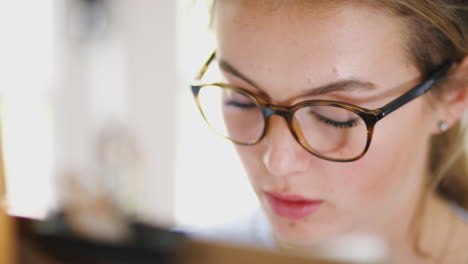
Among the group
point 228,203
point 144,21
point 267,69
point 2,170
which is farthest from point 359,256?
point 144,21

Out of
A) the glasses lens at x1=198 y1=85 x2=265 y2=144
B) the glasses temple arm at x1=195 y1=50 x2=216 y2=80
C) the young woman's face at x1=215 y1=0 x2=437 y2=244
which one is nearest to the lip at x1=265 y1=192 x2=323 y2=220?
the young woman's face at x1=215 y1=0 x2=437 y2=244

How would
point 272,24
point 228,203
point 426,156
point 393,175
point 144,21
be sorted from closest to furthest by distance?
point 272,24 < point 393,175 < point 426,156 < point 228,203 < point 144,21

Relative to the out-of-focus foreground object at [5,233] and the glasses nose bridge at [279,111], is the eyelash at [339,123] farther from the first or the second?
the out-of-focus foreground object at [5,233]

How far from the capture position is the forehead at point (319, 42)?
1.97 feet

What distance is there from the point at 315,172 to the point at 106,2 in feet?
9.17

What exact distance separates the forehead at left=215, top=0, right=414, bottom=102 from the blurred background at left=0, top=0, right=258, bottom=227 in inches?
84.2

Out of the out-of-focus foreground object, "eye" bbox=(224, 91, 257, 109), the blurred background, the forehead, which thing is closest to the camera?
the out-of-focus foreground object

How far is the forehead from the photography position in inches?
23.7

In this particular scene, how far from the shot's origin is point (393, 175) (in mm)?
740

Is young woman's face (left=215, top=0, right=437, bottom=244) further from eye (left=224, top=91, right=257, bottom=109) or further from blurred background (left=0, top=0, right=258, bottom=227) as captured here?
blurred background (left=0, top=0, right=258, bottom=227)

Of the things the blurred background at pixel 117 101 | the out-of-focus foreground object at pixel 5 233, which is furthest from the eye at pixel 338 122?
the blurred background at pixel 117 101

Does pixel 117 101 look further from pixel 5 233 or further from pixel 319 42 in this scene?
pixel 5 233

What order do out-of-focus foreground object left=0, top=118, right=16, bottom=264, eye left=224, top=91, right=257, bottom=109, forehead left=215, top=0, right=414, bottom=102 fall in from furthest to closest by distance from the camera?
eye left=224, top=91, right=257, bottom=109, forehead left=215, top=0, right=414, bottom=102, out-of-focus foreground object left=0, top=118, right=16, bottom=264

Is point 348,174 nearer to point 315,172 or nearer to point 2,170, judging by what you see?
point 315,172
